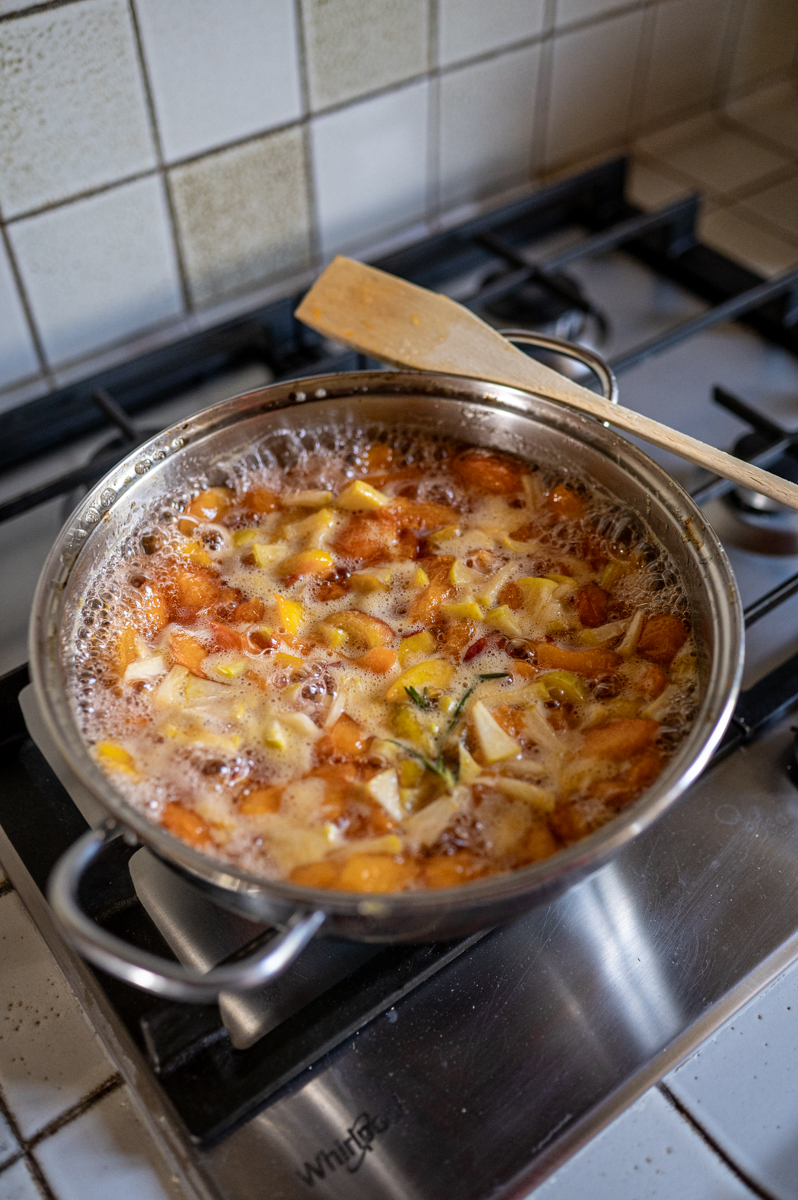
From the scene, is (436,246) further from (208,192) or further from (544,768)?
→ (544,768)

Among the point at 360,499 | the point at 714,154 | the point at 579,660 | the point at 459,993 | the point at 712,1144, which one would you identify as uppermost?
the point at 714,154

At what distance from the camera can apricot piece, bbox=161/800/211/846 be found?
24.3 inches

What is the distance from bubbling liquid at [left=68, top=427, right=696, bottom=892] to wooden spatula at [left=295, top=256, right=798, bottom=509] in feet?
0.22

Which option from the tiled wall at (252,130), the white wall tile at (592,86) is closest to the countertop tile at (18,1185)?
the tiled wall at (252,130)

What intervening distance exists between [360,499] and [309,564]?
0.08 metres

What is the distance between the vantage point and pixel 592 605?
0.78 m

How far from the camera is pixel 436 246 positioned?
1.16 metres

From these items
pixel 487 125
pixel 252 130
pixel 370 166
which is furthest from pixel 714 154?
pixel 252 130

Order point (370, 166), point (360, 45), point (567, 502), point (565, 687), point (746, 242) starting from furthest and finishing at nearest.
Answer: point (746, 242)
point (370, 166)
point (360, 45)
point (567, 502)
point (565, 687)

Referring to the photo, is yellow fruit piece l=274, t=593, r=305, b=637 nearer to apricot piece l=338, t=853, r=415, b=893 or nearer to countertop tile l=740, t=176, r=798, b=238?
apricot piece l=338, t=853, r=415, b=893

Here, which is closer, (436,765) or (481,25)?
(436,765)

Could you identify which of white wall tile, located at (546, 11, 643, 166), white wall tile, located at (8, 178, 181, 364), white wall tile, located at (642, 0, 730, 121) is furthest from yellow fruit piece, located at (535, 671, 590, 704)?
white wall tile, located at (642, 0, 730, 121)

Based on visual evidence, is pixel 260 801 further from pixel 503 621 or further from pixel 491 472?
pixel 491 472

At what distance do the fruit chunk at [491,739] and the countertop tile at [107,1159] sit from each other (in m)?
0.33
